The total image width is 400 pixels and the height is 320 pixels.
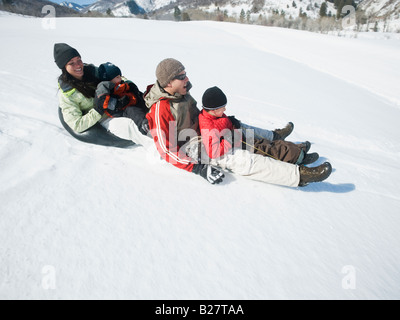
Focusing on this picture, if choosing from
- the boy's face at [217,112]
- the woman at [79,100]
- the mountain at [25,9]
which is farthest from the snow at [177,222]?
the mountain at [25,9]

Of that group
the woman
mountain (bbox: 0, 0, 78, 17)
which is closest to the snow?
the woman

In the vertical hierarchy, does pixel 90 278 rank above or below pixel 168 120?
below

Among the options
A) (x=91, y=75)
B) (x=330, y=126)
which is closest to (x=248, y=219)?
(x=91, y=75)

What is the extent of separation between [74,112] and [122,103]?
0.40 meters

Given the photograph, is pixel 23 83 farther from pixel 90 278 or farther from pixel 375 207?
pixel 375 207

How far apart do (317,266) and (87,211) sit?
1347 millimetres

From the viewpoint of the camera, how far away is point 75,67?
1947 millimetres

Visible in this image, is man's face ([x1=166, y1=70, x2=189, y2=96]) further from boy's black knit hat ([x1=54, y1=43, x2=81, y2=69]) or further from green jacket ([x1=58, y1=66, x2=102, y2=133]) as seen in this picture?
boy's black knit hat ([x1=54, y1=43, x2=81, y2=69])

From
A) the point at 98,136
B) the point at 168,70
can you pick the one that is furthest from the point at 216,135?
the point at 98,136

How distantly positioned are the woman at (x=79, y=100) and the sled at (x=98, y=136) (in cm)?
6

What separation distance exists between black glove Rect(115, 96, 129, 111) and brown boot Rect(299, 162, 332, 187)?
1566mm

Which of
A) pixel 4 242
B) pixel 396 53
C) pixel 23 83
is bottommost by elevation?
pixel 4 242

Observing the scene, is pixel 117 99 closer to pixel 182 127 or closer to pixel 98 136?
pixel 98 136
